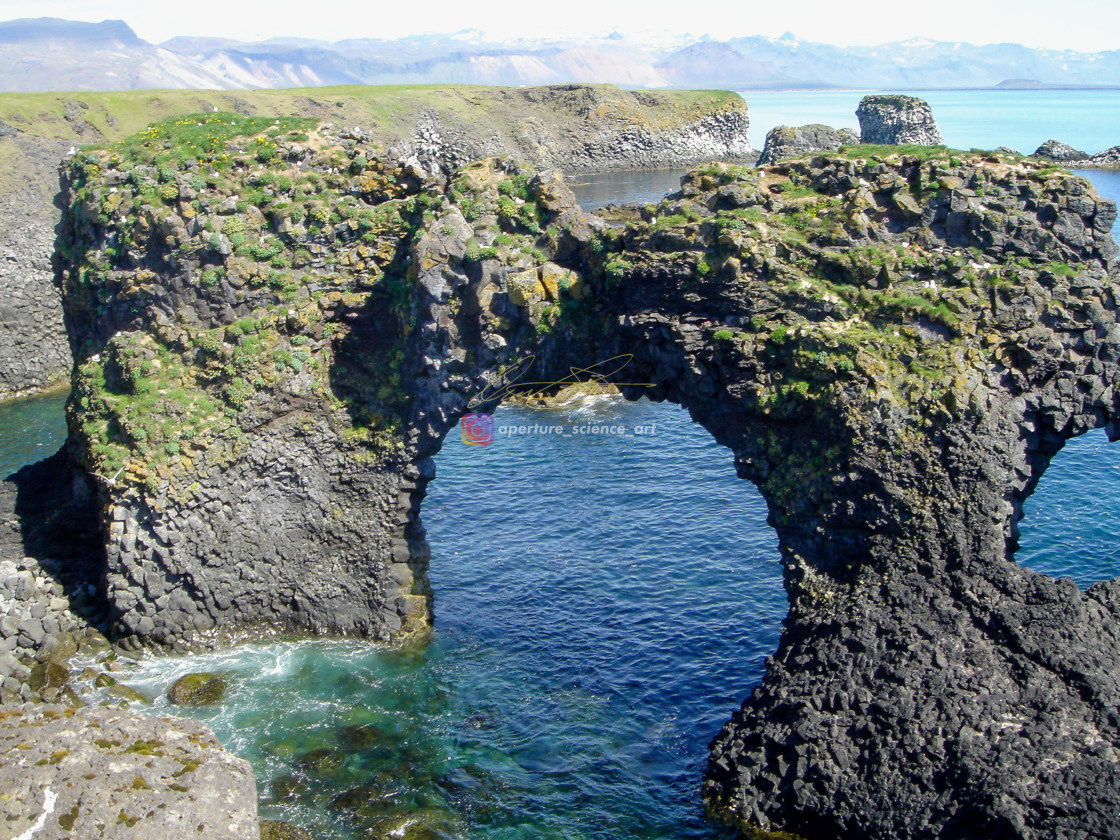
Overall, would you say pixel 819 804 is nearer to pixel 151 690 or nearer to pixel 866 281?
pixel 866 281

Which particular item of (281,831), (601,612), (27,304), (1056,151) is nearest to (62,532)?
(281,831)

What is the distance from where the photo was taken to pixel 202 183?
4553 cm

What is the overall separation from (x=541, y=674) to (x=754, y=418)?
15.4 m

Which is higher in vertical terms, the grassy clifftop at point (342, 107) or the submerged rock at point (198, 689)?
the grassy clifftop at point (342, 107)

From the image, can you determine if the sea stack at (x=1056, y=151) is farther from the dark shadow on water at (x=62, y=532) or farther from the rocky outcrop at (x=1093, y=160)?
the dark shadow on water at (x=62, y=532)

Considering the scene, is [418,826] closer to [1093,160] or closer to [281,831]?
[281,831]

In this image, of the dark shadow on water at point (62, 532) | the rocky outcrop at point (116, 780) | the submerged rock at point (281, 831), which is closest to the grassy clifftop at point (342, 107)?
the dark shadow on water at point (62, 532)

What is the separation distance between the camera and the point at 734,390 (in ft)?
126

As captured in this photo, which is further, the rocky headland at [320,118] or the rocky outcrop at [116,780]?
the rocky headland at [320,118]

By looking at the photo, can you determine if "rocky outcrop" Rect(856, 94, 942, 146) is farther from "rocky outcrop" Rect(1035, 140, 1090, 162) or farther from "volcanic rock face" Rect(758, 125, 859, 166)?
"rocky outcrop" Rect(1035, 140, 1090, 162)

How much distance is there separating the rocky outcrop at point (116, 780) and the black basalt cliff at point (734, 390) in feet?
55.0

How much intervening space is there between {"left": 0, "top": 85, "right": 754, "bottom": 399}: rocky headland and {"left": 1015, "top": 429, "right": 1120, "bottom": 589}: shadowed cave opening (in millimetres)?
64624

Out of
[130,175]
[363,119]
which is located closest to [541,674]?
[130,175]

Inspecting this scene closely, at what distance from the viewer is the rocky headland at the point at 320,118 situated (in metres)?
83.6
